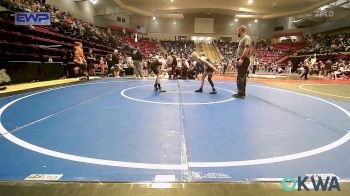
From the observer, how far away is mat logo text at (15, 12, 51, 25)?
9.24 m

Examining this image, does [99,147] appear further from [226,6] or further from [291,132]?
[226,6]

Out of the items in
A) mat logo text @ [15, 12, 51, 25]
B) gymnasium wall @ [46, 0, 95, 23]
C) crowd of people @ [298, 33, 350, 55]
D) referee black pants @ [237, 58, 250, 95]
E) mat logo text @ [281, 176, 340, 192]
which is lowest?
mat logo text @ [281, 176, 340, 192]

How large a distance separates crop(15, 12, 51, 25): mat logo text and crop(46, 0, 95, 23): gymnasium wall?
48.7 feet

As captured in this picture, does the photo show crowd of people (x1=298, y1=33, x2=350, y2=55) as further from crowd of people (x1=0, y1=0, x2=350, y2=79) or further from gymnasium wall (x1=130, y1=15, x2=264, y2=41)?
gymnasium wall (x1=130, y1=15, x2=264, y2=41)

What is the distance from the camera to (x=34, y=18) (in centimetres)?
939

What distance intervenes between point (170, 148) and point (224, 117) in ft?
5.30

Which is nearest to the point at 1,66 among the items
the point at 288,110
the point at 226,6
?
the point at 288,110

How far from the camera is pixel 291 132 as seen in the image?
10.1 ft

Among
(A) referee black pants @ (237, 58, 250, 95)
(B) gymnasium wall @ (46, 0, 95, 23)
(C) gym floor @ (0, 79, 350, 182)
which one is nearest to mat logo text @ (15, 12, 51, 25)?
(C) gym floor @ (0, 79, 350, 182)

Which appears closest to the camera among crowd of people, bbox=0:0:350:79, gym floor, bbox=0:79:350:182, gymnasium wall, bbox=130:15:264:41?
gym floor, bbox=0:79:350:182

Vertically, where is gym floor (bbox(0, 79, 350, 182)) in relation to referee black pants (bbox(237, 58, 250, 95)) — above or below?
below

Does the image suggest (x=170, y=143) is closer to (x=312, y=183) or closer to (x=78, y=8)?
(x=312, y=183)

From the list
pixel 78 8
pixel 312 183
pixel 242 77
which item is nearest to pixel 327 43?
pixel 78 8

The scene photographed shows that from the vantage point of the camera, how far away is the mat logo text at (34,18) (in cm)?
Result: 924
